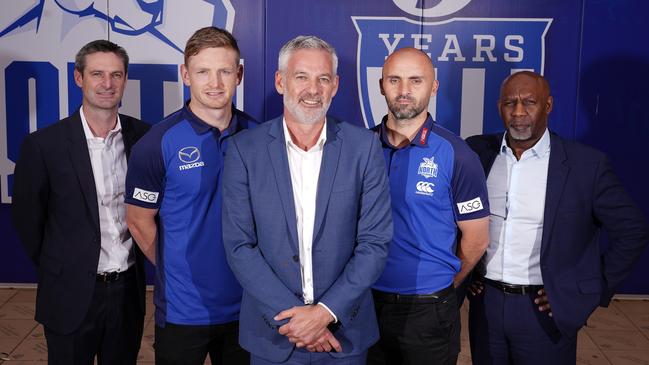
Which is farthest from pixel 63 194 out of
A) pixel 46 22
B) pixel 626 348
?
pixel 626 348

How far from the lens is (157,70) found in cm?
470

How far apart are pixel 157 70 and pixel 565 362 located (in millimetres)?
3130

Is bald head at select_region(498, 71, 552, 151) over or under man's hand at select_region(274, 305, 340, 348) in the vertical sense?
over

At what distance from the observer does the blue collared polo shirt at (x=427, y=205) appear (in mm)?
2580

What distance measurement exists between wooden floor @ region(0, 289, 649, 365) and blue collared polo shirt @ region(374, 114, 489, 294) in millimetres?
1431

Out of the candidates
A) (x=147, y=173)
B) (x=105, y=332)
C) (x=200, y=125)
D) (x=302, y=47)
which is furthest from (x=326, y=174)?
(x=105, y=332)

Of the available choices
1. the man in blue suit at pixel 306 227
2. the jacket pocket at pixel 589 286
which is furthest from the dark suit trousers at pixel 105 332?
the jacket pocket at pixel 589 286

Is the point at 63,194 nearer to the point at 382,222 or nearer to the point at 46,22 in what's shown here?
the point at 382,222

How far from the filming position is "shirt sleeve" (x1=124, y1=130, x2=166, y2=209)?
99.0 inches

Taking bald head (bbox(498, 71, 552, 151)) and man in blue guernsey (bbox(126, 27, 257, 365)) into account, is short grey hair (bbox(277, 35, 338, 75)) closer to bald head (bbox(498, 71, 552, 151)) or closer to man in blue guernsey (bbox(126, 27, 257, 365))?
man in blue guernsey (bbox(126, 27, 257, 365))

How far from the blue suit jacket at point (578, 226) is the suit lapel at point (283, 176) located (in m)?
1.10

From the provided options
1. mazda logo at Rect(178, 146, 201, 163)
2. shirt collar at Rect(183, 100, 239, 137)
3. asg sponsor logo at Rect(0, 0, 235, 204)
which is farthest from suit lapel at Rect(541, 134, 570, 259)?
asg sponsor logo at Rect(0, 0, 235, 204)

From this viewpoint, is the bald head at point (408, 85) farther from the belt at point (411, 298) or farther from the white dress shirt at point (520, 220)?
the belt at point (411, 298)

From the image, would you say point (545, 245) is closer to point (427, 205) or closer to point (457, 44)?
point (427, 205)
